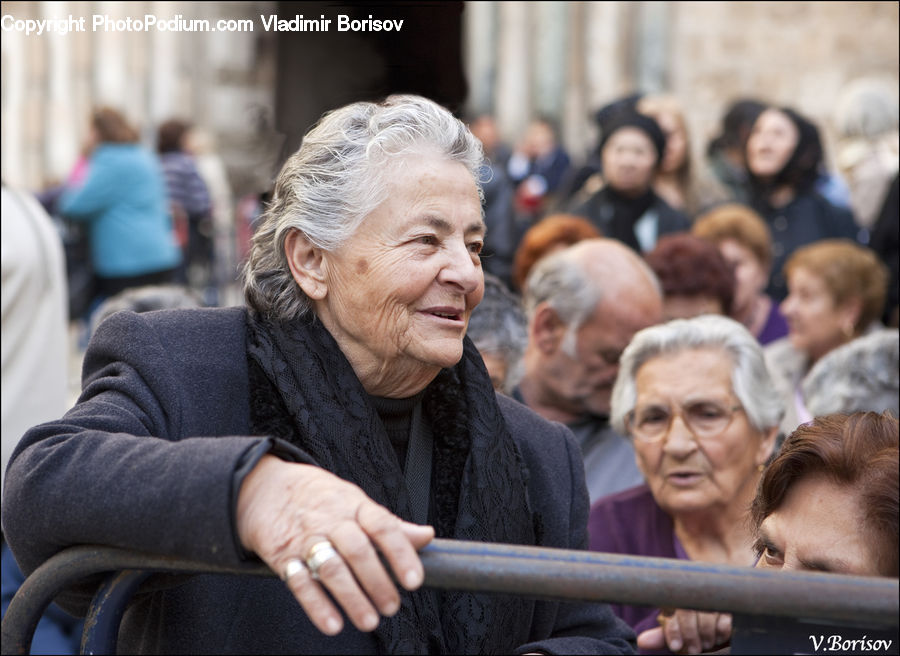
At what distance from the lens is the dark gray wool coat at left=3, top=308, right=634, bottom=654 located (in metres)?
1.66

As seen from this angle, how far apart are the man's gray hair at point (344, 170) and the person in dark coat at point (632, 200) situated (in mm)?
4554

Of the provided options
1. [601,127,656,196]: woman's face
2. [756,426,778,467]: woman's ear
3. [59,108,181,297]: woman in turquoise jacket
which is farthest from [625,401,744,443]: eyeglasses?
[59,108,181,297]: woman in turquoise jacket

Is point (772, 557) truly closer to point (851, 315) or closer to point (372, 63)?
point (851, 315)

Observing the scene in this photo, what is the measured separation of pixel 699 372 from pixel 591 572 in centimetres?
212

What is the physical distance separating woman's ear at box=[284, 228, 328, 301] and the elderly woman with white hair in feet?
4.43

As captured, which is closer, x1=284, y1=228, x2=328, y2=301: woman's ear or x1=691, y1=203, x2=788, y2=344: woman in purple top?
x1=284, y1=228, x2=328, y2=301: woman's ear

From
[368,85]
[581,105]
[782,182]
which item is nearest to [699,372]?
[368,85]

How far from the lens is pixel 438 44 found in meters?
6.08

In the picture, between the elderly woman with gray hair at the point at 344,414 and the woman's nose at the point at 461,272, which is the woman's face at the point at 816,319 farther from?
the woman's nose at the point at 461,272

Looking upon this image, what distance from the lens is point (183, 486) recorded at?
1.66 meters

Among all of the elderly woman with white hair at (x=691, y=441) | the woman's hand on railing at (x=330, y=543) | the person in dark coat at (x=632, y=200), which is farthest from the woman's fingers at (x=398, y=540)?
the person in dark coat at (x=632, y=200)

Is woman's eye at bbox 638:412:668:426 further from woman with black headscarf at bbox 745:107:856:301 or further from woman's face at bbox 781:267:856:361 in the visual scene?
woman with black headscarf at bbox 745:107:856:301

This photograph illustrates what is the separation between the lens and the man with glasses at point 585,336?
13.9ft

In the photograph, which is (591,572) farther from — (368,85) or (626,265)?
(368,85)
